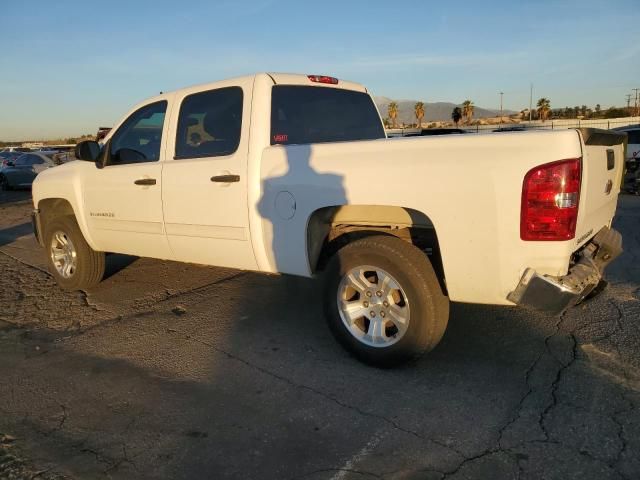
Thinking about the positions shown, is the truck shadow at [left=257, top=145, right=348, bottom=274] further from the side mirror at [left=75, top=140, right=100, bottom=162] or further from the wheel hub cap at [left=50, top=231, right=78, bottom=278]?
the wheel hub cap at [left=50, top=231, right=78, bottom=278]

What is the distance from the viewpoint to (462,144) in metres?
3.07

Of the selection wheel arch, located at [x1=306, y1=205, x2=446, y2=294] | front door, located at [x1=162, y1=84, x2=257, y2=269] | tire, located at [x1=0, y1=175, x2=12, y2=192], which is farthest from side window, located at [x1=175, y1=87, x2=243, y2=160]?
tire, located at [x1=0, y1=175, x2=12, y2=192]

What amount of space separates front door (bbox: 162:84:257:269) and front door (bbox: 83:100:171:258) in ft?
0.66

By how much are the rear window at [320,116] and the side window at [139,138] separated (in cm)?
129

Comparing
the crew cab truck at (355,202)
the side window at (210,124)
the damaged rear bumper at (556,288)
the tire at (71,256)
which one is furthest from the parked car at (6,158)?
the damaged rear bumper at (556,288)

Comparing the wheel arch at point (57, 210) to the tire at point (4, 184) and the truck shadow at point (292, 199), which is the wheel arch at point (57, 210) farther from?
the tire at point (4, 184)

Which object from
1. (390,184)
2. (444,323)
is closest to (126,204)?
(390,184)

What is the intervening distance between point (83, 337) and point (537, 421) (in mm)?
3760

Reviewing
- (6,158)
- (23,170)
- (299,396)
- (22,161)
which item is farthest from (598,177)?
(6,158)

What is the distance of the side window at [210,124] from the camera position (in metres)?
4.28

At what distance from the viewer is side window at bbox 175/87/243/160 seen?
14.0ft

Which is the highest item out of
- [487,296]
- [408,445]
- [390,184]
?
[390,184]

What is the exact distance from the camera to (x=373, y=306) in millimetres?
3674

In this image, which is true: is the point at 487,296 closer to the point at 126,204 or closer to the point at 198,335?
the point at 198,335
